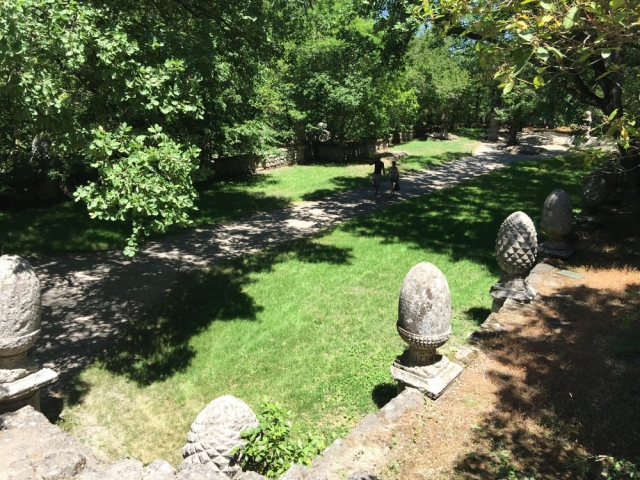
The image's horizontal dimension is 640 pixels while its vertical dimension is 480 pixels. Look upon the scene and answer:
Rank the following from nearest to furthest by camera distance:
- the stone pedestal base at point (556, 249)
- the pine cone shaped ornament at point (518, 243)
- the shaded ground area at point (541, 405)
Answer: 1. the shaded ground area at point (541, 405)
2. the pine cone shaped ornament at point (518, 243)
3. the stone pedestal base at point (556, 249)

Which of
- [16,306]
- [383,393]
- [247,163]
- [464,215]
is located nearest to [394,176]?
[464,215]

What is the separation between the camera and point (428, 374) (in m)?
5.30

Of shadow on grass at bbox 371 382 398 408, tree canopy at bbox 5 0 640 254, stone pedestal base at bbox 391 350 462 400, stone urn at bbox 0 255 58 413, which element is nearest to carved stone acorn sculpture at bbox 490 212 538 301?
tree canopy at bbox 5 0 640 254

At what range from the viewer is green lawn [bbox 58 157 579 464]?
5.95 meters

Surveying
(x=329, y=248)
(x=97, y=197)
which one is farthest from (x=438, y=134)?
(x=97, y=197)

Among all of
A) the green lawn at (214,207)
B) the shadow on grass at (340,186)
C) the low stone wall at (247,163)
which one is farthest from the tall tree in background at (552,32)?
the low stone wall at (247,163)

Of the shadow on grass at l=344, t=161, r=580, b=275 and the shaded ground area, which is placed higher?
the shadow on grass at l=344, t=161, r=580, b=275

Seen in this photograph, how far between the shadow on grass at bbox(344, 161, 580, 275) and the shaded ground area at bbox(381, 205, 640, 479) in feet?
11.3

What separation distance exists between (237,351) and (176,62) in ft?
15.4

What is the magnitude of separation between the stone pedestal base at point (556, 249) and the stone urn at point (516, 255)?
2452 millimetres

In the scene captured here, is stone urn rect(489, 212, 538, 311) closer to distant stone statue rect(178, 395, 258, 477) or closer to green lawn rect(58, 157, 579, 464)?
green lawn rect(58, 157, 579, 464)

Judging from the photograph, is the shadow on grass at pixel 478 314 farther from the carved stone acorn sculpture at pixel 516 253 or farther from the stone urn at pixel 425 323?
the stone urn at pixel 425 323

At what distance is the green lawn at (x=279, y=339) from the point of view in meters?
5.95

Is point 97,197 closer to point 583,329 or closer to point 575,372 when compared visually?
point 575,372
